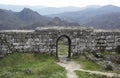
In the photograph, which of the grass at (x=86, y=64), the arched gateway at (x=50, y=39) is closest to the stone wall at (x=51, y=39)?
the arched gateway at (x=50, y=39)

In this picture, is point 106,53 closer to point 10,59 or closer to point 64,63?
point 64,63

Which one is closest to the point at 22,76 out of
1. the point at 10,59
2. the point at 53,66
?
the point at 53,66

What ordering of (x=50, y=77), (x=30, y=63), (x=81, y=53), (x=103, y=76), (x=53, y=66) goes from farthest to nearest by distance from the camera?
(x=81, y=53) < (x=30, y=63) < (x=53, y=66) < (x=103, y=76) < (x=50, y=77)

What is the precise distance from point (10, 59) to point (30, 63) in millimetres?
2728

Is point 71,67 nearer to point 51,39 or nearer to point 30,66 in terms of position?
point 30,66

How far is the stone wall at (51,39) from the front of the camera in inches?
1398

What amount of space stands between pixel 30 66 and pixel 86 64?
22.4 ft

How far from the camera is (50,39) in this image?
3634cm

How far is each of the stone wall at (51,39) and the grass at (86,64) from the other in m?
1.30

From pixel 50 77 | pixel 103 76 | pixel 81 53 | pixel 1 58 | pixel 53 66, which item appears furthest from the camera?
pixel 81 53

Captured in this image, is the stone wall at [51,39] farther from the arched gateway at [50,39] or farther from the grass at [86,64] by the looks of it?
the grass at [86,64]

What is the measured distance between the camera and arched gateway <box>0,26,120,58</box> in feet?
116

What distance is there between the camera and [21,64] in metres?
32.5

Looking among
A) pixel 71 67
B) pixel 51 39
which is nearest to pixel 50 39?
pixel 51 39
